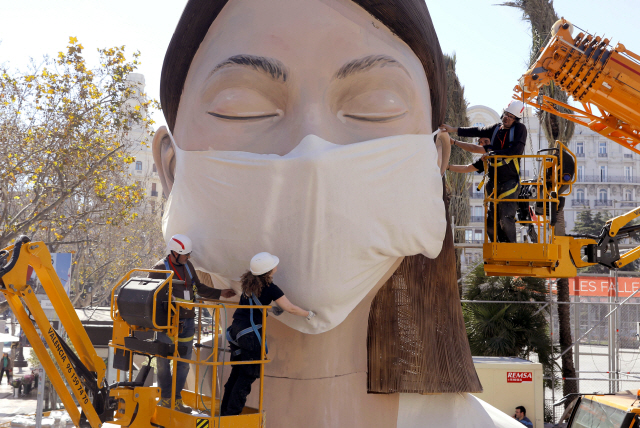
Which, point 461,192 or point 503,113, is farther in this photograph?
point 461,192

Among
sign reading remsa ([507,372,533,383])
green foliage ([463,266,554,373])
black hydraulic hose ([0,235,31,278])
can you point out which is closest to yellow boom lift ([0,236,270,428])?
black hydraulic hose ([0,235,31,278])

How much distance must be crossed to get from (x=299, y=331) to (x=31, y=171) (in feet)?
35.2

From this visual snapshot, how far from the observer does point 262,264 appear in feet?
12.9

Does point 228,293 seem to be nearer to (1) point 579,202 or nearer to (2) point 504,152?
(2) point 504,152

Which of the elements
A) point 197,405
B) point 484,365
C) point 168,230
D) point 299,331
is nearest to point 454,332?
Answer: point 299,331

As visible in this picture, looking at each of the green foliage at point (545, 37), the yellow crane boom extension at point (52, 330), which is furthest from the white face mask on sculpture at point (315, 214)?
the green foliage at point (545, 37)

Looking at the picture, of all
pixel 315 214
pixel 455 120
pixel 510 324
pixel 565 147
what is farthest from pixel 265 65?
pixel 455 120

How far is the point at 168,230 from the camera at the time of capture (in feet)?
15.1

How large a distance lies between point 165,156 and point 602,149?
62801 mm

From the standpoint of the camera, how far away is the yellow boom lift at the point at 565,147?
661 cm

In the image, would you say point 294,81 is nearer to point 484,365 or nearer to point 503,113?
point 503,113

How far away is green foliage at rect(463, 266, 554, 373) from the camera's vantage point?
13.8 metres

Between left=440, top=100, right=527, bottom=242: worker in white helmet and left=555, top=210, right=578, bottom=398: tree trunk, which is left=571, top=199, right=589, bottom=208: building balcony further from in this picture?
left=440, top=100, right=527, bottom=242: worker in white helmet

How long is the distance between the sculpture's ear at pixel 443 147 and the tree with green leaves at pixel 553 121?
10049 millimetres
